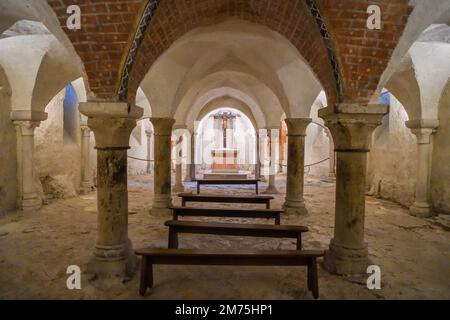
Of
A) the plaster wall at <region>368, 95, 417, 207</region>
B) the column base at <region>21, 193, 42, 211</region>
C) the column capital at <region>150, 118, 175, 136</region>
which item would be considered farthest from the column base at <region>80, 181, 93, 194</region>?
the plaster wall at <region>368, 95, 417, 207</region>

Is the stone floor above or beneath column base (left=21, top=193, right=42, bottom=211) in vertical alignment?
beneath

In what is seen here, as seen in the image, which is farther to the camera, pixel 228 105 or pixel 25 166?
pixel 228 105

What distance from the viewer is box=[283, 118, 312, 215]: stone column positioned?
695 cm

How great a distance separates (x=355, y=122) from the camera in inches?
143

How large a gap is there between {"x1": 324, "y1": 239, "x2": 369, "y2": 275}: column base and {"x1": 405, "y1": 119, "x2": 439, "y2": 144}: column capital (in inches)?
175

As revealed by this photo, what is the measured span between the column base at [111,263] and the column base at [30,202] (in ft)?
14.5

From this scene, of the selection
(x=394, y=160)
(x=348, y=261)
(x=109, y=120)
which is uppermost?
(x=109, y=120)

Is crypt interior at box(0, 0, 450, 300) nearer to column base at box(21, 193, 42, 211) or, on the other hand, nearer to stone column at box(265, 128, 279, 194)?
column base at box(21, 193, 42, 211)

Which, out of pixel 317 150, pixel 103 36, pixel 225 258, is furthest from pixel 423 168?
pixel 317 150

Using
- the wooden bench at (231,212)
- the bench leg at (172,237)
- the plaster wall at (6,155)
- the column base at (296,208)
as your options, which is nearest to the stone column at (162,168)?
the wooden bench at (231,212)

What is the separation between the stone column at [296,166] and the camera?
6945mm

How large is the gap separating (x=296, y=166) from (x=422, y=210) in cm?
301

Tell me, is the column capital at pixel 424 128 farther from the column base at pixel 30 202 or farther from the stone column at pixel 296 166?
the column base at pixel 30 202

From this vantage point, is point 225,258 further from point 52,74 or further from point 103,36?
point 52,74
